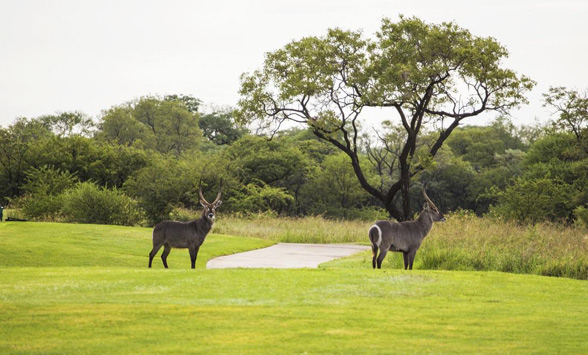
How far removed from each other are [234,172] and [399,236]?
1471 inches

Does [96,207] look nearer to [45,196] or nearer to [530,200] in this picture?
[45,196]

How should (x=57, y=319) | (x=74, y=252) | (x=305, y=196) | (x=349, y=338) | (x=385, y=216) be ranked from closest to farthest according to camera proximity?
(x=349, y=338), (x=57, y=319), (x=74, y=252), (x=385, y=216), (x=305, y=196)

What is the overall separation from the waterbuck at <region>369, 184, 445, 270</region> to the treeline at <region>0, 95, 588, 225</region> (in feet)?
40.6

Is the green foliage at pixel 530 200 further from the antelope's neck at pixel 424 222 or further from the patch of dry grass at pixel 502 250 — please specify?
the antelope's neck at pixel 424 222

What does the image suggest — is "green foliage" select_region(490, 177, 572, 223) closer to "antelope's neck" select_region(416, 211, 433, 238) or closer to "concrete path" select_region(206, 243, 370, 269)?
"concrete path" select_region(206, 243, 370, 269)

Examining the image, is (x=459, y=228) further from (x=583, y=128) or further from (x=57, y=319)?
(x=583, y=128)

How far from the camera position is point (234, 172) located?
52.8 meters

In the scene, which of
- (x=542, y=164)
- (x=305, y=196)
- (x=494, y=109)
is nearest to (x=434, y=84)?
(x=494, y=109)

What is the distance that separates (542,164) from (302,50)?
1773 centimetres

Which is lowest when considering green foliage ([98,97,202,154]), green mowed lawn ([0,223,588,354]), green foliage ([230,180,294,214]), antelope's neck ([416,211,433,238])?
green mowed lawn ([0,223,588,354])

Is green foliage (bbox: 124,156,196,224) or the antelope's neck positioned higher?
green foliage (bbox: 124,156,196,224)

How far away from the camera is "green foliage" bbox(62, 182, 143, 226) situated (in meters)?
29.8

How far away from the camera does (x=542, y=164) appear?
143 feet

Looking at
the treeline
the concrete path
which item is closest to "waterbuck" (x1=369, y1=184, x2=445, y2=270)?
the concrete path
